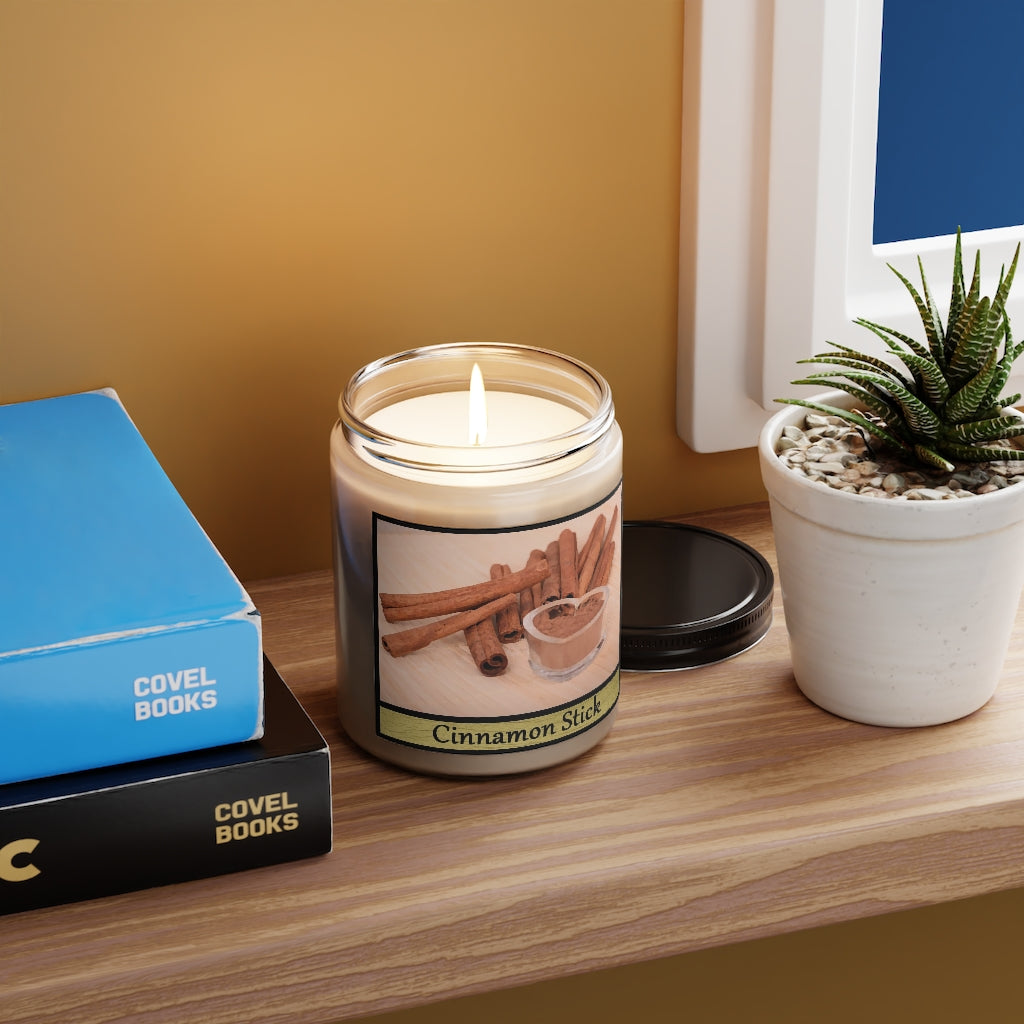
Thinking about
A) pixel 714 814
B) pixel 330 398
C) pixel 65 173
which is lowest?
pixel 714 814

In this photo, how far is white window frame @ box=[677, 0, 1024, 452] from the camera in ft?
1.89

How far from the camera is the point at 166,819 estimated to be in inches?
16.6

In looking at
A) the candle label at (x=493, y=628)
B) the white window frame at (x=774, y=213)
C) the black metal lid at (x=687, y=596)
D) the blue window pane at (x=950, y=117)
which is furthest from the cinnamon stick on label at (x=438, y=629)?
the blue window pane at (x=950, y=117)

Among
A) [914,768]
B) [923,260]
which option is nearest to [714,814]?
[914,768]

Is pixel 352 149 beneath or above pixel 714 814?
above

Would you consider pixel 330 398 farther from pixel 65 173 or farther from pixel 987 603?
pixel 987 603

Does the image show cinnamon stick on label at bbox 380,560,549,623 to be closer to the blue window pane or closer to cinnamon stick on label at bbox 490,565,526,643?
cinnamon stick on label at bbox 490,565,526,643

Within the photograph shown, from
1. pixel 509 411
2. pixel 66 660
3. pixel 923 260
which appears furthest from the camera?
pixel 923 260

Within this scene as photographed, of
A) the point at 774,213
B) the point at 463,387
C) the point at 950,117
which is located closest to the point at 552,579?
the point at 463,387

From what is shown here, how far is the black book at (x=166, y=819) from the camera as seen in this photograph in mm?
408

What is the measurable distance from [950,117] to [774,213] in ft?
1.53

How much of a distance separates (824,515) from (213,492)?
0.93 ft

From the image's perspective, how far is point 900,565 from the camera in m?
0.47

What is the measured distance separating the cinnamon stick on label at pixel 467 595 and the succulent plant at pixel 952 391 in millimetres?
128
